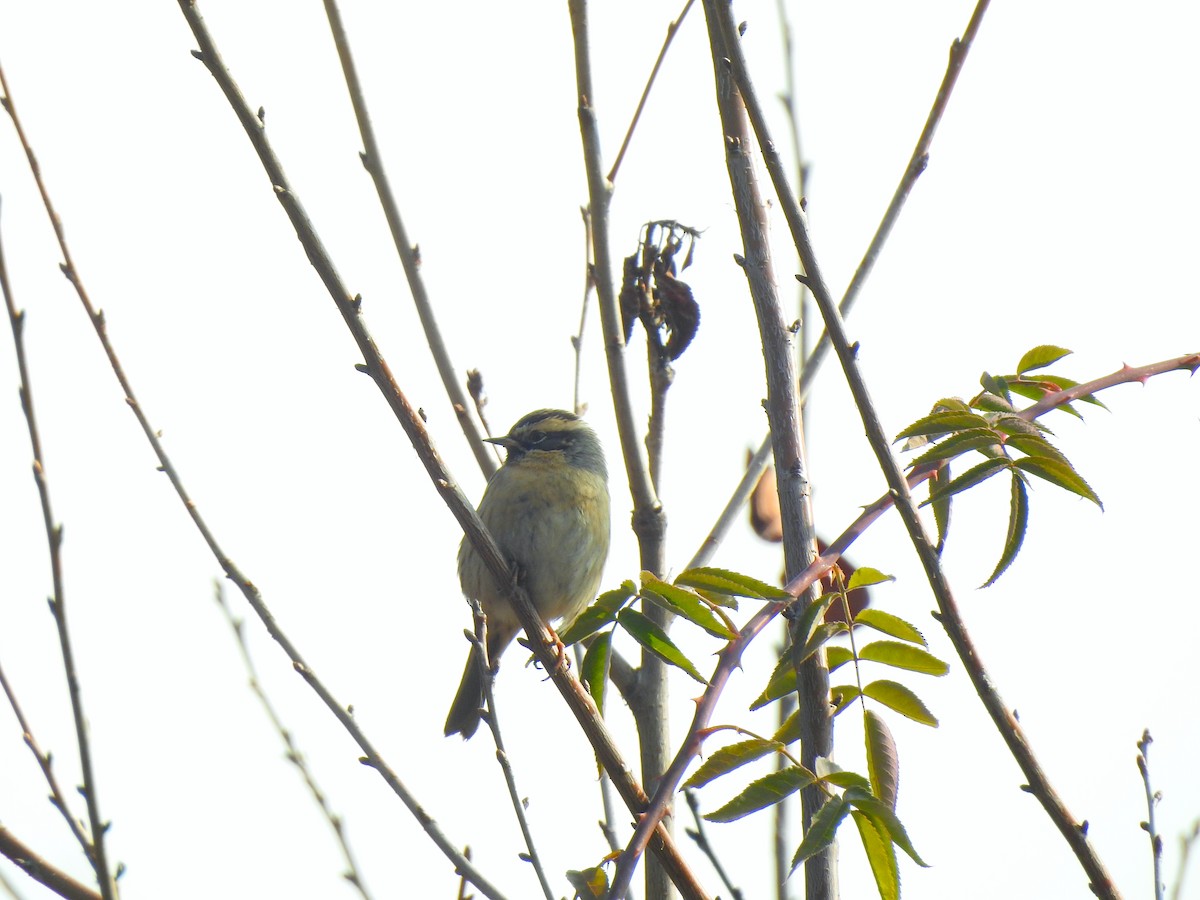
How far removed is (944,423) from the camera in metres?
2.26

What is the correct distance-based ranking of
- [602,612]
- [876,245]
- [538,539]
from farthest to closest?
1. [538,539]
2. [876,245]
3. [602,612]

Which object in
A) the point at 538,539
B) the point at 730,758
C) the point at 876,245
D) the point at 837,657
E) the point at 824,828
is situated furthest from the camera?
the point at 538,539

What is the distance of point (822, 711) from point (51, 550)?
6.53 feet

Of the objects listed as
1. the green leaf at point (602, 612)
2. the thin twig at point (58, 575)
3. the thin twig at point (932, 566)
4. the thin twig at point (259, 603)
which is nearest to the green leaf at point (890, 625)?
the thin twig at point (932, 566)

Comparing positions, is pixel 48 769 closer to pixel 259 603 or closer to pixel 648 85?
pixel 259 603

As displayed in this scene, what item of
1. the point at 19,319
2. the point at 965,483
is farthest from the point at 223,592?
the point at 965,483

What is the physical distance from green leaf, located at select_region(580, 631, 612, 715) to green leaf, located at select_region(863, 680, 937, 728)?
0.60 meters

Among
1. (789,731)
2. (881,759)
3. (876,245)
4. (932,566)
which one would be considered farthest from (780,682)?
(876,245)

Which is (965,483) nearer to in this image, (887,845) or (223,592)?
(887,845)

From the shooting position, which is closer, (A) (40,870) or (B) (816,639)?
(B) (816,639)

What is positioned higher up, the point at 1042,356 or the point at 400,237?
the point at 400,237

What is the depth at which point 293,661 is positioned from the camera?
10.9 ft

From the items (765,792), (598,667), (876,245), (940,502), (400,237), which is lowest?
(765,792)

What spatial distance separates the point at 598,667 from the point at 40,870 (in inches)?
55.7
